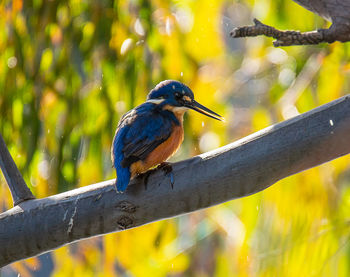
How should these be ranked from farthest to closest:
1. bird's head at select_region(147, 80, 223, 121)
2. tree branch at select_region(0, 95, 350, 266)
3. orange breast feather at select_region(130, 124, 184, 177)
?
bird's head at select_region(147, 80, 223, 121) → orange breast feather at select_region(130, 124, 184, 177) → tree branch at select_region(0, 95, 350, 266)

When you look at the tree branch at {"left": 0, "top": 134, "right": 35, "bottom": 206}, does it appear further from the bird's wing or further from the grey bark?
the grey bark

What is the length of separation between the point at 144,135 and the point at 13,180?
0.38 meters

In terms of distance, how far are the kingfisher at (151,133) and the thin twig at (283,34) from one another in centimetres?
38

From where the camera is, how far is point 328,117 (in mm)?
1296

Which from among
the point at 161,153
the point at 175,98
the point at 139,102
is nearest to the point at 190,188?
the point at 161,153

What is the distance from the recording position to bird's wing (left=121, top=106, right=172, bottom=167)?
66.6 inches

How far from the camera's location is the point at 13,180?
5.07ft

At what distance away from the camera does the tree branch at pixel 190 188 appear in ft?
4.28

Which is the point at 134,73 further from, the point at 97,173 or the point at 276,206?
the point at 276,206

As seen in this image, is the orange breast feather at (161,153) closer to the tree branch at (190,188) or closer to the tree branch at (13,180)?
the tree branch at (190,188)

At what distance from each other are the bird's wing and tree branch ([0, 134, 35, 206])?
27cm

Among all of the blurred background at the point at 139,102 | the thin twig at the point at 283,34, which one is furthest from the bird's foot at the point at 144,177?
the blurred background at the point at 139,102

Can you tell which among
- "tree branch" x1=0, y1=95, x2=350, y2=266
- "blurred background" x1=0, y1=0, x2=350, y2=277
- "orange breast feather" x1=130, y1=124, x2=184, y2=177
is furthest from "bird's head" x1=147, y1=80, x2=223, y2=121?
"tree branch" x1=0, y1=95, x2=350, y2=266

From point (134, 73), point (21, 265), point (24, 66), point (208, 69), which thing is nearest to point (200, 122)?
point (134, 73)
